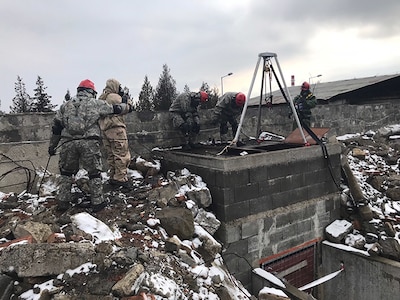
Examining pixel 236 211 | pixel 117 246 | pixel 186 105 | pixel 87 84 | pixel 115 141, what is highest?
pixel 87 84

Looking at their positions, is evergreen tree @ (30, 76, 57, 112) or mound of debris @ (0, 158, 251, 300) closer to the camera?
mound of debris @ (0, 158, 251, 300)

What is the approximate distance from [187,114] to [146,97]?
8.74 metres

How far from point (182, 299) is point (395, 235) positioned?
14.1 feet

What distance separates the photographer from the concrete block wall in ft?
15.8

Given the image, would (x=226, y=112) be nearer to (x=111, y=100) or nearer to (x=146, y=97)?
(x=111, y=100)

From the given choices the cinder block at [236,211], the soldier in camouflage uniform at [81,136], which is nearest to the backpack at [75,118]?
the soldier in camouflage uniform at [81,136]

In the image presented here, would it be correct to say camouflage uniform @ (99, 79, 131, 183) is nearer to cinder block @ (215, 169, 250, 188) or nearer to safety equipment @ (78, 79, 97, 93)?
safety equipment @ (78, 79, 97, 93)

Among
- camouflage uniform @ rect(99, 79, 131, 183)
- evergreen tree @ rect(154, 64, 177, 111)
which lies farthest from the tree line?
camouflage uniform @ rect(99, 79, 131, 183)

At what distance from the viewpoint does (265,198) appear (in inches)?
203

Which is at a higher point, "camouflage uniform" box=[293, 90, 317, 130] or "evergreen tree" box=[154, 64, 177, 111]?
"evergreen tree" box=[154, 64, 177, 111]

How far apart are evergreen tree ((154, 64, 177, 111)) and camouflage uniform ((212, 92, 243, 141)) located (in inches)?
236

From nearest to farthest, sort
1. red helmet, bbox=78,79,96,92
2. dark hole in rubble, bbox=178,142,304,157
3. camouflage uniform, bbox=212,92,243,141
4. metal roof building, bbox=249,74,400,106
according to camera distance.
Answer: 1. red helmet, bbox=78,79,96,92
2. dark hole in rubble, bbox=178,142,304,157
3. camouflage uniform, bbox=212,92,243,141
4. metal roof building, bbox=249,74,400,106

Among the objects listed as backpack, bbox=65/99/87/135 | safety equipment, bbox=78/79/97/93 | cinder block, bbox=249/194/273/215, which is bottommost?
cinder block, bbox=249/194/273/215

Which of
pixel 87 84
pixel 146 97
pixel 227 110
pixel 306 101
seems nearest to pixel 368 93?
pixel 306 101
